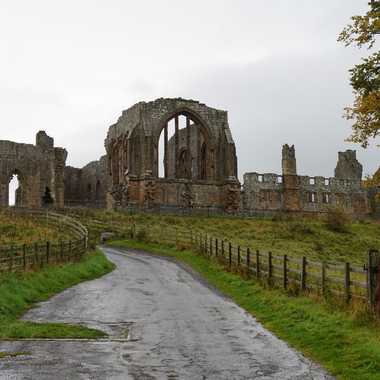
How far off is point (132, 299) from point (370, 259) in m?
7.63

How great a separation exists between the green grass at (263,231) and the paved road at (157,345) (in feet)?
65.7

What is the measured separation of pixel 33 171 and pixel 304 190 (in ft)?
108

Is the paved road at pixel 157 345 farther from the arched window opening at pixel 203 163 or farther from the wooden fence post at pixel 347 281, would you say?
the arched window opening at pixel 203 163

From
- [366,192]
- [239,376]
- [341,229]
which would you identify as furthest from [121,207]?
[239,376]

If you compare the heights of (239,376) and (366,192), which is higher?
(366,192)

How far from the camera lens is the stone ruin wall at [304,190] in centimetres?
7094

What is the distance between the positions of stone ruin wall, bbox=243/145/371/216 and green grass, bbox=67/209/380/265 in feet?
54.4

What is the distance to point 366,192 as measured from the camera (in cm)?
7806

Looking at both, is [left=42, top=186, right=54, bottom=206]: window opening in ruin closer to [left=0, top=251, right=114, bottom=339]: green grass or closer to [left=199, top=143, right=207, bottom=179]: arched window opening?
[left=199, top=143, right=207, bottom=179]: arched window opening

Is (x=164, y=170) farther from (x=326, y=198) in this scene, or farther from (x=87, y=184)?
(x=326, y=198)

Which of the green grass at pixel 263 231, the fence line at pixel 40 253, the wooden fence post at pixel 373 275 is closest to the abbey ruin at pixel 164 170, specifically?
the green grass at pixel 263 231

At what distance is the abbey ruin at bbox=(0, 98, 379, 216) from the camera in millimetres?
57688

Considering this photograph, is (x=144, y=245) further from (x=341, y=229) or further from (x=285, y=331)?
(x=285, y=331)

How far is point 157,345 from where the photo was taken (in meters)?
11.0
